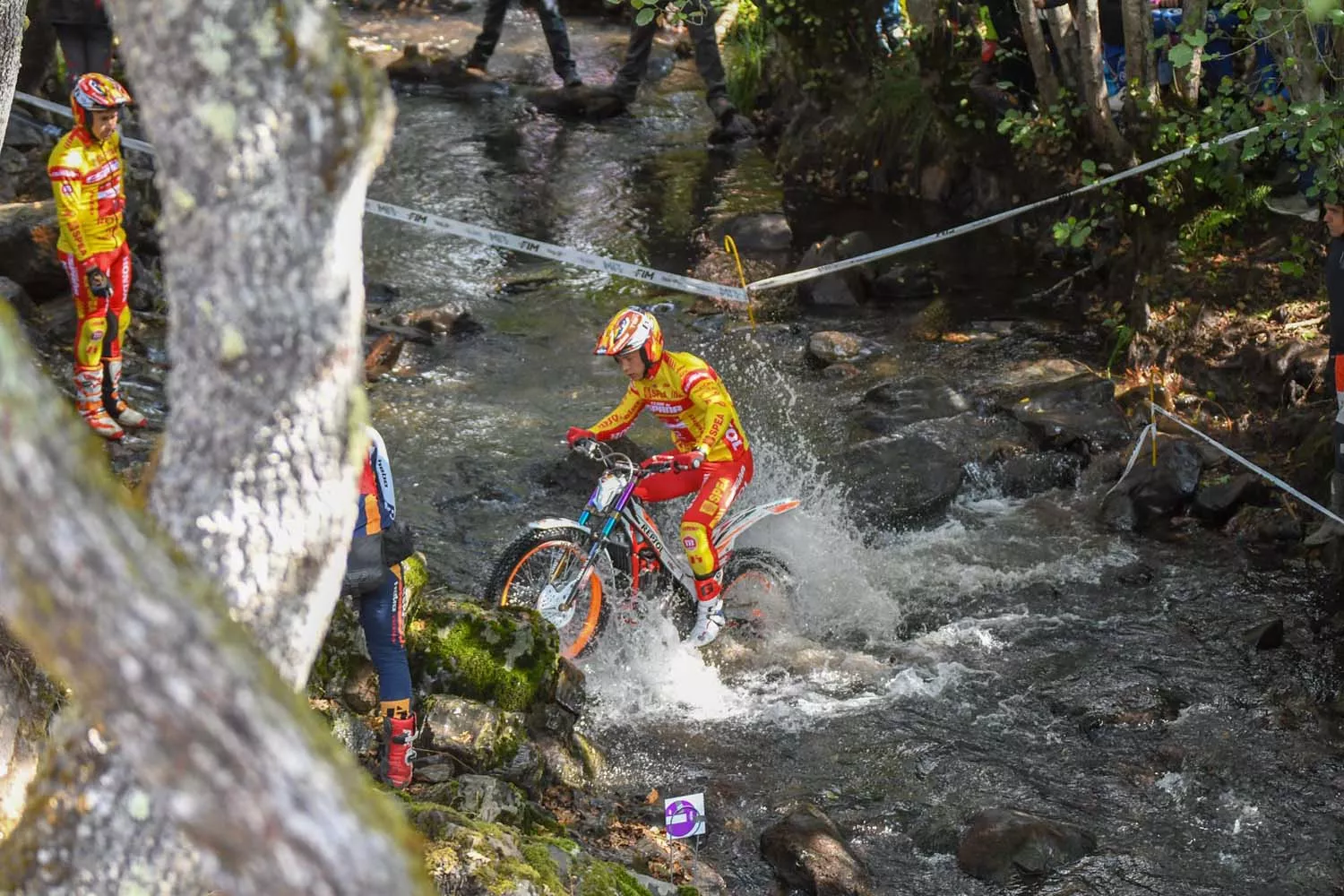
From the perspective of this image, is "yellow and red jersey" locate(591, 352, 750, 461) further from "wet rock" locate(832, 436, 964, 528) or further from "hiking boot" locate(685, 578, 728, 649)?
"wet rock" locate(832, 436, 964, 528)

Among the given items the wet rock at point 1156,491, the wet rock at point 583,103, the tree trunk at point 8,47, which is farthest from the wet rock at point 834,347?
the wet rock at point 583,103

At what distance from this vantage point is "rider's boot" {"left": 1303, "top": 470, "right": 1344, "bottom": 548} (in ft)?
27.6

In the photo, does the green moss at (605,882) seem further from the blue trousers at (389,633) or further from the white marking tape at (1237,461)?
the white marking tape at (1237,461)

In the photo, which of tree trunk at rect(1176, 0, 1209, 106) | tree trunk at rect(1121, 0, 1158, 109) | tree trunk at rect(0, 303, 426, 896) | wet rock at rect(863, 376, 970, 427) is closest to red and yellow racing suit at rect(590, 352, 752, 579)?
wet rock at rect(863, 376, 970, 427)

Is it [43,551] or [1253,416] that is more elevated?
[43,551]

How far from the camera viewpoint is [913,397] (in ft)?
36.4

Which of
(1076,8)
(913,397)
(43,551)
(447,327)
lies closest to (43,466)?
(43,551)

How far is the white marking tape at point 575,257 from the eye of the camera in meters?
12.8

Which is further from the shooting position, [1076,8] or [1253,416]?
[1076,8]

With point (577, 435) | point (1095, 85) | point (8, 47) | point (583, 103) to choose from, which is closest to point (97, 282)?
point (577, 435)

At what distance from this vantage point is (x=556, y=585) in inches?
302

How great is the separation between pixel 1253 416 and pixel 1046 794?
4.56 meters

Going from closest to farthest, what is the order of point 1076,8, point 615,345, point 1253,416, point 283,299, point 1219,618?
point 283,299, point 615,345, point 1219,618, point 1253,416, point 1076,8

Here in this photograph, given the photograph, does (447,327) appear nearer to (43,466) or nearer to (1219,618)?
(1219,618)
